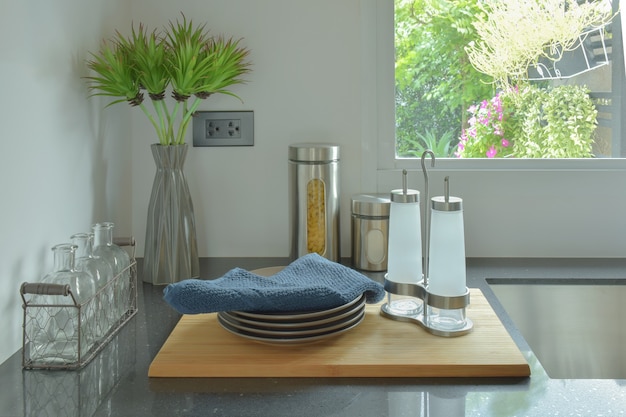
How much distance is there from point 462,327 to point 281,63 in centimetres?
88

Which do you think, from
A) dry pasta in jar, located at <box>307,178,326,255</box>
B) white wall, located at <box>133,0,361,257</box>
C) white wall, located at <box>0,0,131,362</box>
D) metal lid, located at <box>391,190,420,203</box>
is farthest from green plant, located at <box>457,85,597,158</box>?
white wall, located at <box>0,0,131,362</box>

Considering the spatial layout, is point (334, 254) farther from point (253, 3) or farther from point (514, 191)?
point (253, 3)

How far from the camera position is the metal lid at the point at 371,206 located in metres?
1.72

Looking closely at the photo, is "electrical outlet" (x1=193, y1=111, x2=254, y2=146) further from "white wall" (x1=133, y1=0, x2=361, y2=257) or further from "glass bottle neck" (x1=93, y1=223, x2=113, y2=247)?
"glass bottle neck" (x1=93, y1=223, x2=113, y2=247)

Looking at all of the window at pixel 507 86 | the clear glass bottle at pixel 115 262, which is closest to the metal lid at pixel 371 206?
the window at pixel 507 86

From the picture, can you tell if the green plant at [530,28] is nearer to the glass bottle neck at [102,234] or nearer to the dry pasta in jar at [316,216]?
the dry pasta in jar at [316,216]

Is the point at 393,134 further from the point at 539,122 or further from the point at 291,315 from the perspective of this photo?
the point at 291,315

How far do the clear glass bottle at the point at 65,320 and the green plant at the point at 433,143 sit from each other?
988mm

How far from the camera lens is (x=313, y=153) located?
67.4 inches

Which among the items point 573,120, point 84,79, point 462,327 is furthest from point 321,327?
point 573,120

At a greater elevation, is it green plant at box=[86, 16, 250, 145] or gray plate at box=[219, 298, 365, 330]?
green plant at box=[86, 16, 250, 145]

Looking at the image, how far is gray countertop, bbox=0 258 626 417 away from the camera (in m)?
1.02

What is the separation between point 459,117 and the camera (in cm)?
192

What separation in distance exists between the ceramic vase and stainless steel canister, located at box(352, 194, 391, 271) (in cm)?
39
